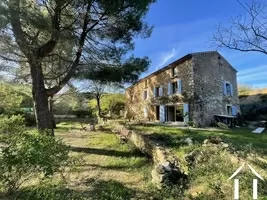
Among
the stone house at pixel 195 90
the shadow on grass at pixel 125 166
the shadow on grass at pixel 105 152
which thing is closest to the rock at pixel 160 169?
the shadow on grass at pixel 125 166

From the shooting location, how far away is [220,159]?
678 cm

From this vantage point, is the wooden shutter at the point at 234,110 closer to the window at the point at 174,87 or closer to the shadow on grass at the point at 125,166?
the window at the point at 174,87

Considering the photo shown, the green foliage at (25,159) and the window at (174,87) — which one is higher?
the window at (174,87)

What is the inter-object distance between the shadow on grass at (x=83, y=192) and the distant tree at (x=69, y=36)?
5159mm

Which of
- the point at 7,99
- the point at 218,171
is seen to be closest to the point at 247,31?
the point at 218,171

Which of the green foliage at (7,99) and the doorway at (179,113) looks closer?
the green foliage at (7,99)

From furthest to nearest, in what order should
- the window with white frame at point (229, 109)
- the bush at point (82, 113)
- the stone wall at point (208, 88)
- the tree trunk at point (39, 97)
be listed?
1. the bush at point (82, 113)
2. the window with white frame at point (229, 109)
3. the stone wall at point (208, 88)
4. the tree trunk at point (39, 97)

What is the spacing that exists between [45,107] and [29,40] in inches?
113

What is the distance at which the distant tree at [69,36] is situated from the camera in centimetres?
905

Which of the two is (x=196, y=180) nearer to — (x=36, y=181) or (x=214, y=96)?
(x=36, y=181)

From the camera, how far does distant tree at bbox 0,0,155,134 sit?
29.7ft

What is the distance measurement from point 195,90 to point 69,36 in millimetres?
12027

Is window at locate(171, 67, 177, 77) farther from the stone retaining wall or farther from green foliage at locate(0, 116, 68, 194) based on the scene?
green foliage at locate(0, 116, 68, 194)

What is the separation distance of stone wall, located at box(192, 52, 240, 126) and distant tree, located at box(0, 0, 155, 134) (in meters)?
8.14
